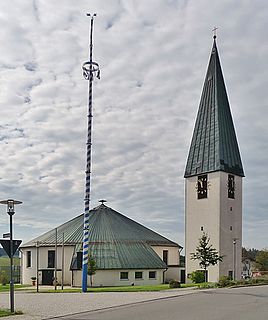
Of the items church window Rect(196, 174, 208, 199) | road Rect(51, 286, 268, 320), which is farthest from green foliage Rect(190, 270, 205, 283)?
road Rect(51, 286, 268, 320)

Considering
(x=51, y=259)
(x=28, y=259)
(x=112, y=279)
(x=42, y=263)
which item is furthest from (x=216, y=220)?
(x=28, y=259)

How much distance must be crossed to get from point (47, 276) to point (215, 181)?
20658mm

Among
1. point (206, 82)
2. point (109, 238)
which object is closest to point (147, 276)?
point (109, 238)

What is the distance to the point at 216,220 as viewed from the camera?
5719cm

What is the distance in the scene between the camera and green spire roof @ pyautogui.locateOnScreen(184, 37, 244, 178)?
59428 mm

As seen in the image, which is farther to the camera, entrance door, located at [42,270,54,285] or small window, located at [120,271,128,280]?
entrance door, located at [42,270,54,285]

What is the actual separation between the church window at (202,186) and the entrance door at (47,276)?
17.8 m

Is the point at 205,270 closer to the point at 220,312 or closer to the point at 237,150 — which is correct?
the point at 237,150

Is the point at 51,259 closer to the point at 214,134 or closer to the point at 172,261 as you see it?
the point at 172,261

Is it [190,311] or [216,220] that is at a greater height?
[216,220]

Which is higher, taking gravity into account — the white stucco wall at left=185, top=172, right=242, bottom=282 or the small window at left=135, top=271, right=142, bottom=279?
the white stucco wall at left=185, top=172, right=242, bottom=282

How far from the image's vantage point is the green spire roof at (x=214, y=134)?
2340 inches

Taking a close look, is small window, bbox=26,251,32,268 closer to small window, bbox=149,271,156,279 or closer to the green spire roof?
small window, bbox=149,271,156,279

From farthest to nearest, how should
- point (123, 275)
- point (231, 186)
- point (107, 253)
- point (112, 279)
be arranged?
1. point (231, 186)
2. point (107, 253)
3. point (123, 275)
4. point (112, 279)
